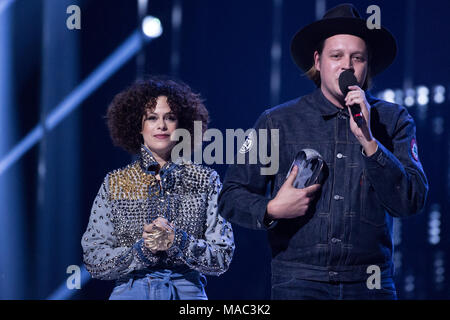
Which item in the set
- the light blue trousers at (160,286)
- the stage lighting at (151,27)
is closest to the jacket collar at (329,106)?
the light blue trousers at (160,286)

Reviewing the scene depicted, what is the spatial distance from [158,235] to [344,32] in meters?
1.04

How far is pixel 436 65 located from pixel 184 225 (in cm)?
172

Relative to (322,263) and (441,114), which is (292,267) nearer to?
(322,263)

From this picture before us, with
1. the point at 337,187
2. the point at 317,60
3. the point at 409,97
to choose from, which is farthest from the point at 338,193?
the point at 409,97

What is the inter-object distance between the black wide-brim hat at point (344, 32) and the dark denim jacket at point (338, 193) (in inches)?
9.8

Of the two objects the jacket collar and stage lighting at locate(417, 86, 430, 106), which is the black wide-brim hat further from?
stage lighting at locate(417, 86, 430, 106)

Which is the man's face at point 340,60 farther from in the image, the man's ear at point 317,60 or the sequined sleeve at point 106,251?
the sequined sleeve at point 106,251

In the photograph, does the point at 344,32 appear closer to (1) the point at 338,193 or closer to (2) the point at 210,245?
(1) the point at 338,193

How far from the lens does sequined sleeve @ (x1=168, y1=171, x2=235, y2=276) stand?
7.29 feet

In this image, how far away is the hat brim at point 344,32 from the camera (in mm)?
2115

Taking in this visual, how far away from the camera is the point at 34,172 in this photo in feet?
10.8

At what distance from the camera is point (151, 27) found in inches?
123
